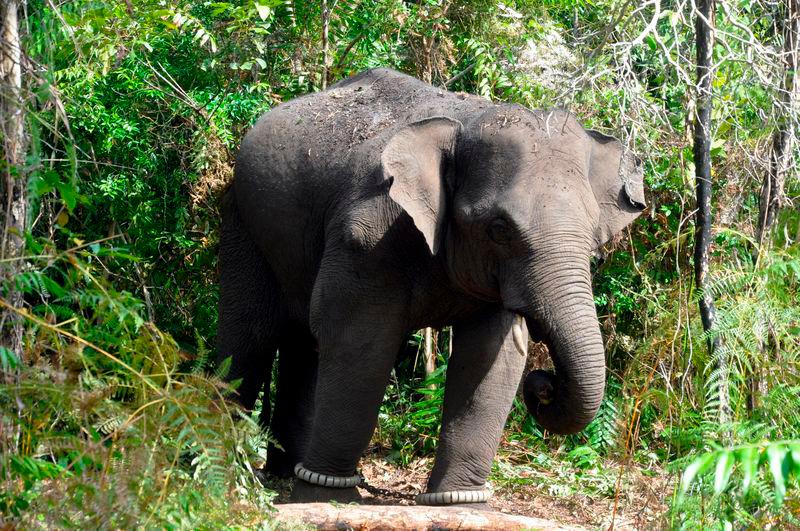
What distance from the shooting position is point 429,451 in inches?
349

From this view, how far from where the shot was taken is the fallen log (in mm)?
5457

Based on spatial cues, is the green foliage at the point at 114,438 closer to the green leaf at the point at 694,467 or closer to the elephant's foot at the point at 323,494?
the green leaf at the point at 694,467

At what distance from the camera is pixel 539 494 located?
25.6ft

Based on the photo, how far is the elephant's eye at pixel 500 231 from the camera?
6.29m

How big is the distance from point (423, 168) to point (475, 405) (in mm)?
1425

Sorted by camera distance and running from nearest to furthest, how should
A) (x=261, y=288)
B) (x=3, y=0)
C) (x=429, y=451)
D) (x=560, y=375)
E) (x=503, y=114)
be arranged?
(x=3, y=0) < (x=560, y=375) < (x=503, y=114) < (x=261, y=288) < (x=429, y=451)

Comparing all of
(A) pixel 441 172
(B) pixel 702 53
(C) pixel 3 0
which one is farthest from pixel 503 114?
(C) pixel 3 0

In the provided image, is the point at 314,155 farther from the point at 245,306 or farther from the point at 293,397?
the point at 293,397

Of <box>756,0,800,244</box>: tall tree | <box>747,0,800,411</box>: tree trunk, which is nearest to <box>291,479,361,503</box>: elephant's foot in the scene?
<box>747,0,800,411</box>: tree trunk

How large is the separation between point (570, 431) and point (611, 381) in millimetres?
2915

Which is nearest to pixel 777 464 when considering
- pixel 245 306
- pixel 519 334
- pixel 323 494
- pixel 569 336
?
pixel 569 336

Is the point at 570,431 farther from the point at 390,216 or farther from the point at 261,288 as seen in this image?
the point at 261,288

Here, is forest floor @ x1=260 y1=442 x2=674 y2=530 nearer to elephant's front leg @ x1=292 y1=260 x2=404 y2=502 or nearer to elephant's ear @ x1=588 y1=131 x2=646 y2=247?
elephant's front leg @ x1=292 y1=260 x2=404 y2=502

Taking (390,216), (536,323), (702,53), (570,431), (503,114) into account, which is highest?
(702,53)
